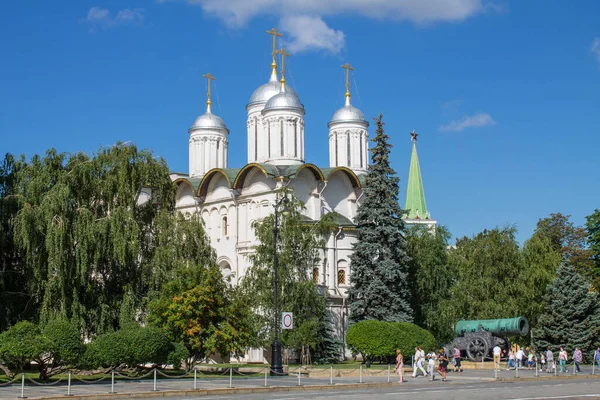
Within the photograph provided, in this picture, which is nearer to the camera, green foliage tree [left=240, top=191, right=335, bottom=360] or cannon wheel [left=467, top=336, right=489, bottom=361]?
cannon wheel [left=467, top=336, right=489, bottom=361]

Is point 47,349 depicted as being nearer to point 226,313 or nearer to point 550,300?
point 226,313

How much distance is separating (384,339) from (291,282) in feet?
16.8

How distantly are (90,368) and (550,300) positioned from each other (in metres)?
24.3

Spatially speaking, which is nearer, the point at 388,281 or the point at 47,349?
the point at 47,349

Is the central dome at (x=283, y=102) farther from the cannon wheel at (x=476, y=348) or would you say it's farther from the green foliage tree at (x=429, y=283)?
the cannon wheel at (x=476, y=348)

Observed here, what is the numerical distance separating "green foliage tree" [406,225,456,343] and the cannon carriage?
5443 mm

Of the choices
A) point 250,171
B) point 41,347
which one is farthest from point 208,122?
point 41,347

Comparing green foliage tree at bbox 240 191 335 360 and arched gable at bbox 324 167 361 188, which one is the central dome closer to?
arched gable at bbox 324 167 361 188

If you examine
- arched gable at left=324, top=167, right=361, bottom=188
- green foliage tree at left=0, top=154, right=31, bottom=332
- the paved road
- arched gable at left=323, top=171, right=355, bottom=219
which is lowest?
the paved road

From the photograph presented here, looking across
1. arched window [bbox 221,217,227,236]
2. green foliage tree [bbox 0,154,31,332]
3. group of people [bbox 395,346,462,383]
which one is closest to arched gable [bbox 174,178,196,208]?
arched window [bbox 221,217,227,236]

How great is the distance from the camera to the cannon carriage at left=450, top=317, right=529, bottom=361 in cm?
3575

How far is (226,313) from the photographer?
30.4 metres

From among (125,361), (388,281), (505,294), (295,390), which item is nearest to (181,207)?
(388,281)

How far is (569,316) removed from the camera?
133ft
